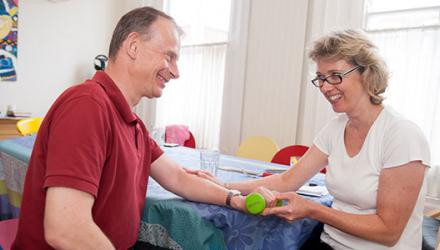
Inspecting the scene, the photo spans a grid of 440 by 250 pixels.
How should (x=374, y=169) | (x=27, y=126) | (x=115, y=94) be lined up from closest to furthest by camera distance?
1. (x=115, y=94)
2. (x=374, y=169)
3. (x=27, y=126)

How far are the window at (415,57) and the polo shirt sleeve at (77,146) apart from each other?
2568 mm

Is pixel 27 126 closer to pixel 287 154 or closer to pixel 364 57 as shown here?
pixel 287 154

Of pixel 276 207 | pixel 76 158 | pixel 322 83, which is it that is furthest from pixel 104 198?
pixel 322 83

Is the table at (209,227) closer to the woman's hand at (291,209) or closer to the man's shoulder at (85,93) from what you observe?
the woman's hand at (291,209)

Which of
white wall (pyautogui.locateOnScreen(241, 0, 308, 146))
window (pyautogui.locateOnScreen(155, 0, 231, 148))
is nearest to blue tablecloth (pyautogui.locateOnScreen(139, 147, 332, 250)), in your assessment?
white wall (pyautogui.locateOnScreen(241, 0, 308, 146))

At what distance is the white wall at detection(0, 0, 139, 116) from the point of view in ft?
15.5

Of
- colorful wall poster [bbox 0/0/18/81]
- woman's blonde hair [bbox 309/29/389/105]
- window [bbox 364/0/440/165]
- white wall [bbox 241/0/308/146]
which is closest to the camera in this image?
woman's blonde hair [bbox 309/29/389/105]

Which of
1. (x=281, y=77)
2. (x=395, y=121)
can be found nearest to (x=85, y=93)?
(x=395, y=121)

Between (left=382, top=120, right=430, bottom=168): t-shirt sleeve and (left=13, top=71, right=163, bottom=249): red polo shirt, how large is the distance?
33.3 inches

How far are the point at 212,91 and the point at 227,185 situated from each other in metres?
3.05

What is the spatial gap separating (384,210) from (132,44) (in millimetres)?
989

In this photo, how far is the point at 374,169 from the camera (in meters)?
1.27

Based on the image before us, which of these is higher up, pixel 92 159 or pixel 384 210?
pixel 92 159

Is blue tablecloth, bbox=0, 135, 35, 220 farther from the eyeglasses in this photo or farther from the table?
the eyeglasses
